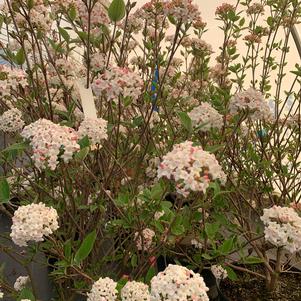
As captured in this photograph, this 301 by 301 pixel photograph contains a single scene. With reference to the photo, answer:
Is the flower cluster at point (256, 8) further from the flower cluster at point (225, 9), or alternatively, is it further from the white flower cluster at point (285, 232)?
the white flower cluster at point (285, 232)

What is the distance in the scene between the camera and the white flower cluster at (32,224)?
97 cm

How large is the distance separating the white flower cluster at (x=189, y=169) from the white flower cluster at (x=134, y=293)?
0.86ft

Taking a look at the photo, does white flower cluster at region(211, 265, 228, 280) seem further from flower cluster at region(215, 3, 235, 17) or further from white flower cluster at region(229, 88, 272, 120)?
flower cluster at region(215, 3, 235, 17)

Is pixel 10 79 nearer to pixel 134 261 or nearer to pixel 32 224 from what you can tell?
pixel 32 224

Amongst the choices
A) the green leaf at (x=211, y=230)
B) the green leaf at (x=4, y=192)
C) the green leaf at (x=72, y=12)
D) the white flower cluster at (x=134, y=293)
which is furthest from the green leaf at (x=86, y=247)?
the green leaf at (x=72, y=12)

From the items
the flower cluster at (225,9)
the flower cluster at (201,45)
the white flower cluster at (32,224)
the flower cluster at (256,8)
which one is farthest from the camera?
the flower cluster at (256,8)

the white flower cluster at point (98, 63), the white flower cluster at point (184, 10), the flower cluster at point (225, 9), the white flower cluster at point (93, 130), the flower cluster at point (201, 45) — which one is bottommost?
the white flower cluster at point (93, 130)

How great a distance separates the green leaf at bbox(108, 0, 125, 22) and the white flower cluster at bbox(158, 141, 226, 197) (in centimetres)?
52

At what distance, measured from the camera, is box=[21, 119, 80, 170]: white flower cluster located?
0.99 meters

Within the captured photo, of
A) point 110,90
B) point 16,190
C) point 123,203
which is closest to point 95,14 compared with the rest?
point 110,90

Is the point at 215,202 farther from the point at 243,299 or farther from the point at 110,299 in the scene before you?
the point at 110,299

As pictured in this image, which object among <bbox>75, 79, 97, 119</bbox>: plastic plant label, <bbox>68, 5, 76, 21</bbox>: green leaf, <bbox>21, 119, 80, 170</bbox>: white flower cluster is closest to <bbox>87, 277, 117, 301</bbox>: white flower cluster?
<bbox>21, 119, 80, 170</bbox>: white flower cluster

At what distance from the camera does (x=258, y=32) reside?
197 cm

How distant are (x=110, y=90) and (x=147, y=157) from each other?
0.70 metres
